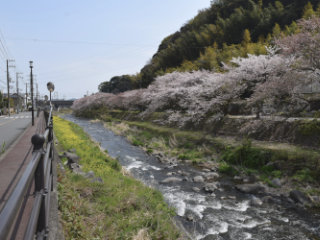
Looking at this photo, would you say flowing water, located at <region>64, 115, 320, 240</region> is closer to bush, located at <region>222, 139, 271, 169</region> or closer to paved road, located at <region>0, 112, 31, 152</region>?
bush, located at <region>222, 139, 271, 169</region>

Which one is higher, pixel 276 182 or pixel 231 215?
pixel 276 182

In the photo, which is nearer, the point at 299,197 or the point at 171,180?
the point at 299,197

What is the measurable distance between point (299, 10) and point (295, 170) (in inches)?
2011

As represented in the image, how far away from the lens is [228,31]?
57.7 metres

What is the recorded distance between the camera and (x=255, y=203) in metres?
9.34

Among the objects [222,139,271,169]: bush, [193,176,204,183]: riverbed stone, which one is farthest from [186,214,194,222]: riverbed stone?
[222,139,271,169]: bush

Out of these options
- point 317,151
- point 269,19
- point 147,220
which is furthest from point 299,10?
point 147,220

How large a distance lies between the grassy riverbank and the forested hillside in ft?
87.9

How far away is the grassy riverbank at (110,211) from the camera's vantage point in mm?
4875

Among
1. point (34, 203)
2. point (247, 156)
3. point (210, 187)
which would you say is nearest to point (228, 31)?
point (247, 156)

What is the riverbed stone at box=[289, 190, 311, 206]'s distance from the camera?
920 centimetres

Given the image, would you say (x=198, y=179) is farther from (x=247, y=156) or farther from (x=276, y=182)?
(x=247, y=156)

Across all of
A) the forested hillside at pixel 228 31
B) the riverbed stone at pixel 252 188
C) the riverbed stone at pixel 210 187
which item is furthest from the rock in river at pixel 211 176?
the forested hillside at pixel 228 31

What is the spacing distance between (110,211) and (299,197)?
7.48 meters
